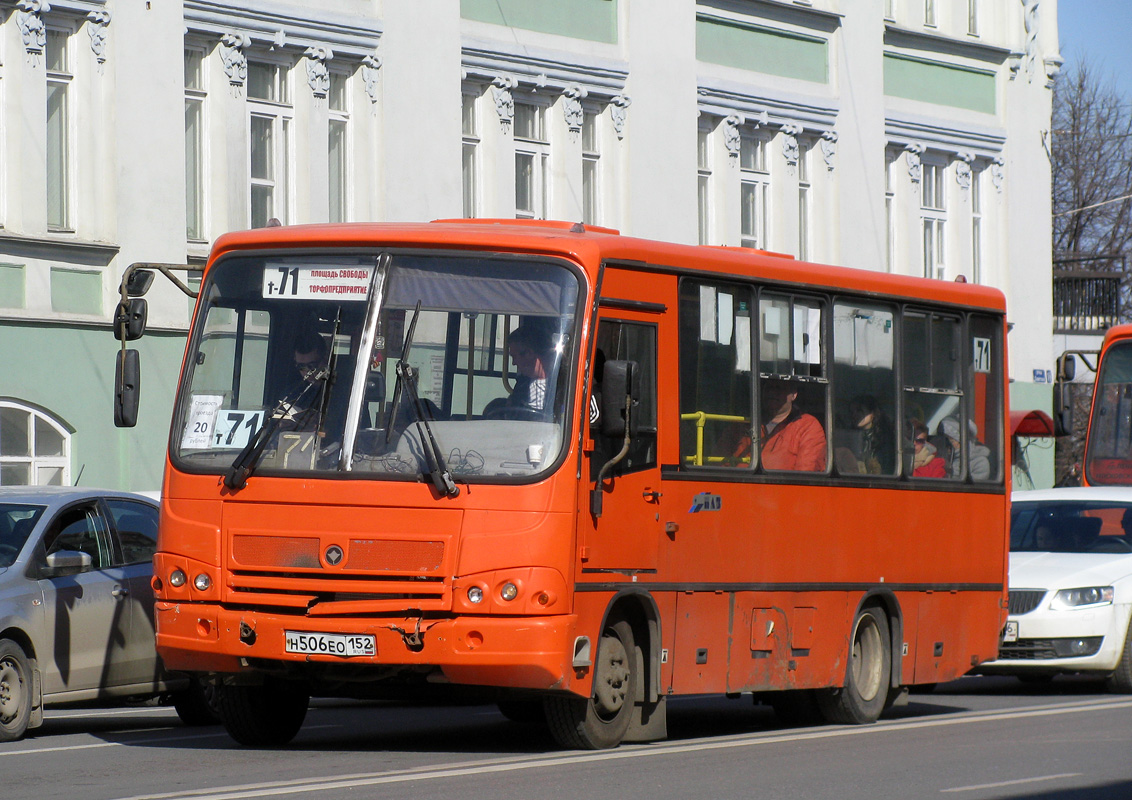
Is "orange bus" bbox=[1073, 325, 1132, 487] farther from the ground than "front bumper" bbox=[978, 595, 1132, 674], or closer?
farther from the ground

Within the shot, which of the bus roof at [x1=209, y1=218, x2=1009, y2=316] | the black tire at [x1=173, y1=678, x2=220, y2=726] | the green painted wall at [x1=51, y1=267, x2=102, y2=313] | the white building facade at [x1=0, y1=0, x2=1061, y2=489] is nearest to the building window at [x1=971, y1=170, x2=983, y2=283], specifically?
the white building facade at [x1=0, y1=0, x2=1061, y2=489]

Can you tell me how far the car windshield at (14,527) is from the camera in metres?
12.6

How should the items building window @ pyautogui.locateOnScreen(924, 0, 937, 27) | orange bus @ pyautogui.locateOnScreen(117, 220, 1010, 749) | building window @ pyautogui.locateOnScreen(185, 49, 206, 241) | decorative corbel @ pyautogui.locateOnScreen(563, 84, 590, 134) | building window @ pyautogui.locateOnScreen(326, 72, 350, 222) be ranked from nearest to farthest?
orange bus @ pyautogui.locateOnScreen(117, 220, 1010, 749) → building window @ pyautogui.locateOnScreen(185, 49, 206, 241) → building window @ pyautogui.locateOnScreen(326, 72, 350, 222) → decorative corbel @ pyautogui.locateOnScreen(563, 84, 590, 134) → building window @ pyautogui.locateOnScreen(924, 0, 937, 27)

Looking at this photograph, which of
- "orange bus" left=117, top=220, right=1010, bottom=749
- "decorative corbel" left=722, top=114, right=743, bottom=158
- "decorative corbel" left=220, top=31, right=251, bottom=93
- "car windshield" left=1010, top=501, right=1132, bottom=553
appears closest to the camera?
"orange bus" left=117, top=220, right=1010, bottom=749

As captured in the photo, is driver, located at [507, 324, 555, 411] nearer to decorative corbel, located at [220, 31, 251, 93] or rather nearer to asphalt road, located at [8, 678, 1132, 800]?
asphalt road, located at [8, 678, 1132, 800]

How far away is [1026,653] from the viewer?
1738 centimetres

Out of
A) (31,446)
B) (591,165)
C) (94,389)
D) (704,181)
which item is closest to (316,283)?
(31,446)

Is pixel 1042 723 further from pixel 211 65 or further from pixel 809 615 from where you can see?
pixel 211 65

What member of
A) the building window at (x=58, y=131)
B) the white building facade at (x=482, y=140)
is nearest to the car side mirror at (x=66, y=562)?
the white building facade at (x=482, y=140)

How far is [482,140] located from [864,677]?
14.4 m

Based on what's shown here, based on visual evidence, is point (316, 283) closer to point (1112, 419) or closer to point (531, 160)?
point (1112, 419)

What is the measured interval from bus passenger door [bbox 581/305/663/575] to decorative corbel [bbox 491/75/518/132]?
15.7 meters

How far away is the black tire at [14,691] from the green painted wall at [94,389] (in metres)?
9.51

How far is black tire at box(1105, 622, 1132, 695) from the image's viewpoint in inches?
682
